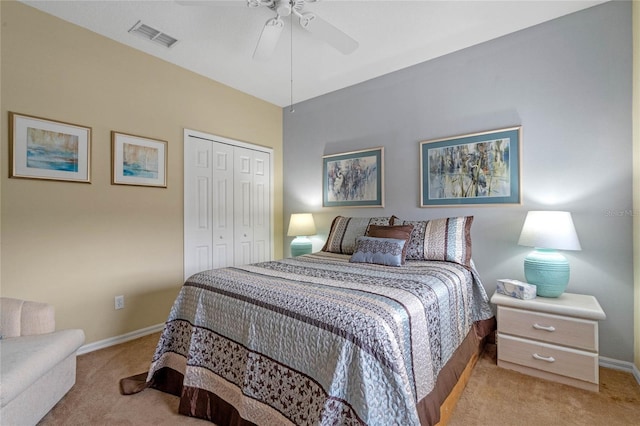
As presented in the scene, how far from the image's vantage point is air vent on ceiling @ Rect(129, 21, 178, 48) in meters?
2.39

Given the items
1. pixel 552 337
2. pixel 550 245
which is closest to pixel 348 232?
pixel 550 245

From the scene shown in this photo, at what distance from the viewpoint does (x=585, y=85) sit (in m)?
2.15

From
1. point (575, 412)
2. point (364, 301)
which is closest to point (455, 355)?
point (575, 412)

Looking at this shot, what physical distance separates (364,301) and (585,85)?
242 centimetres

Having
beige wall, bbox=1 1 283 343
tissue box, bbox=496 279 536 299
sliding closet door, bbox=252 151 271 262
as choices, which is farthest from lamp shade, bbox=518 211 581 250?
beige wall, bbox=1 1 283 343

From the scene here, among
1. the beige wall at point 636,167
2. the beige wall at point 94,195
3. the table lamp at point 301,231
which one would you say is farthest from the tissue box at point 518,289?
the beige wall at point 94,195

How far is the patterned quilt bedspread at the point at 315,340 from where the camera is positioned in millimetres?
1053

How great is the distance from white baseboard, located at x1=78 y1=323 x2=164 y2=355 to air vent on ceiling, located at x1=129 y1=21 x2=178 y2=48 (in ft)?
8.83

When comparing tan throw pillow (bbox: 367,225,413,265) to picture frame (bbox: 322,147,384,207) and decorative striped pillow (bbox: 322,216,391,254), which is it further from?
picture frame (bbox: 322,147,384,207)

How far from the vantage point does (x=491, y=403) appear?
1699 millimetres

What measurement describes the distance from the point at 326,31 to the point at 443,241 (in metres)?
1.81

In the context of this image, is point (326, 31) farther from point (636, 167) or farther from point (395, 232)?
point (636, 167)

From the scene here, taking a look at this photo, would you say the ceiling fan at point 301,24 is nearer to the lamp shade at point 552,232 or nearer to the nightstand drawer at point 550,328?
the lamp shade at point 552,232

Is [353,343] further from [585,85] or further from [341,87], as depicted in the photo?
[341,87]
